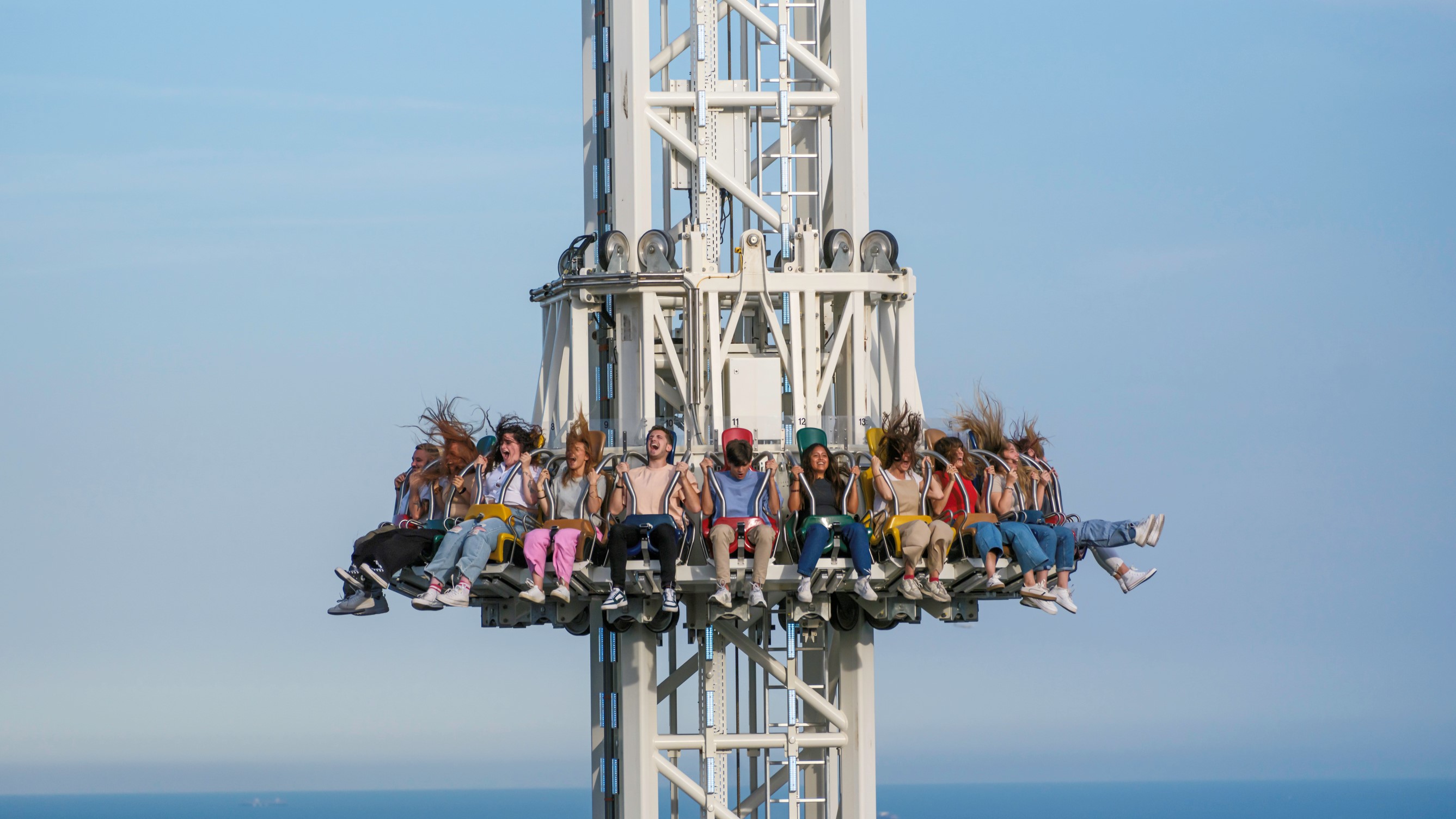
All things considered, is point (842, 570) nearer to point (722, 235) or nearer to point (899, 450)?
point (899, 450)

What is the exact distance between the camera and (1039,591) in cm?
2675

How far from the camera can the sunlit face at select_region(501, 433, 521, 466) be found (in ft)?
89.7

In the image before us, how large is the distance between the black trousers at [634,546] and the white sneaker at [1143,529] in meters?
5.12

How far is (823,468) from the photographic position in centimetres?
2700

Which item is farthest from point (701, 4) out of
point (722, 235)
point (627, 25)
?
point (722, 235)

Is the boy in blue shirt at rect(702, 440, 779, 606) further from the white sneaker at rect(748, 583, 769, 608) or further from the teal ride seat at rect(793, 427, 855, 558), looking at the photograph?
the teal ride seat at rect(793, 427, 855, 558)

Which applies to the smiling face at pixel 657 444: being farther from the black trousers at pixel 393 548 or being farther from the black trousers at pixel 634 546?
the black trousers at pixel 393 548

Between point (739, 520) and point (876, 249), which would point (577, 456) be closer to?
point (739, 520)

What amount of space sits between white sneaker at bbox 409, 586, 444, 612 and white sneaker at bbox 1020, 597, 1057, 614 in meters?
6.47

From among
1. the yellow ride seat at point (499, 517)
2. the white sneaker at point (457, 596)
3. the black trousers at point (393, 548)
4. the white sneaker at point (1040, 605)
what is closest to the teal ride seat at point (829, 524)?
the white sneaker at point (1040, 605)

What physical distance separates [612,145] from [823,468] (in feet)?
20.8

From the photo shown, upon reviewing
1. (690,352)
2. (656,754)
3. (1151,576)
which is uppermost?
(690,352)

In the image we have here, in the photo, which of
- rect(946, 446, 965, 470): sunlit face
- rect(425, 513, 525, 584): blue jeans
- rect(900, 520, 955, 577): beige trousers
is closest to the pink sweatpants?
rect(425, 513, 525, 584): blue jeans

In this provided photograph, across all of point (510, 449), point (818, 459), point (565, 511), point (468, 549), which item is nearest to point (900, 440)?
point (818, 459)
